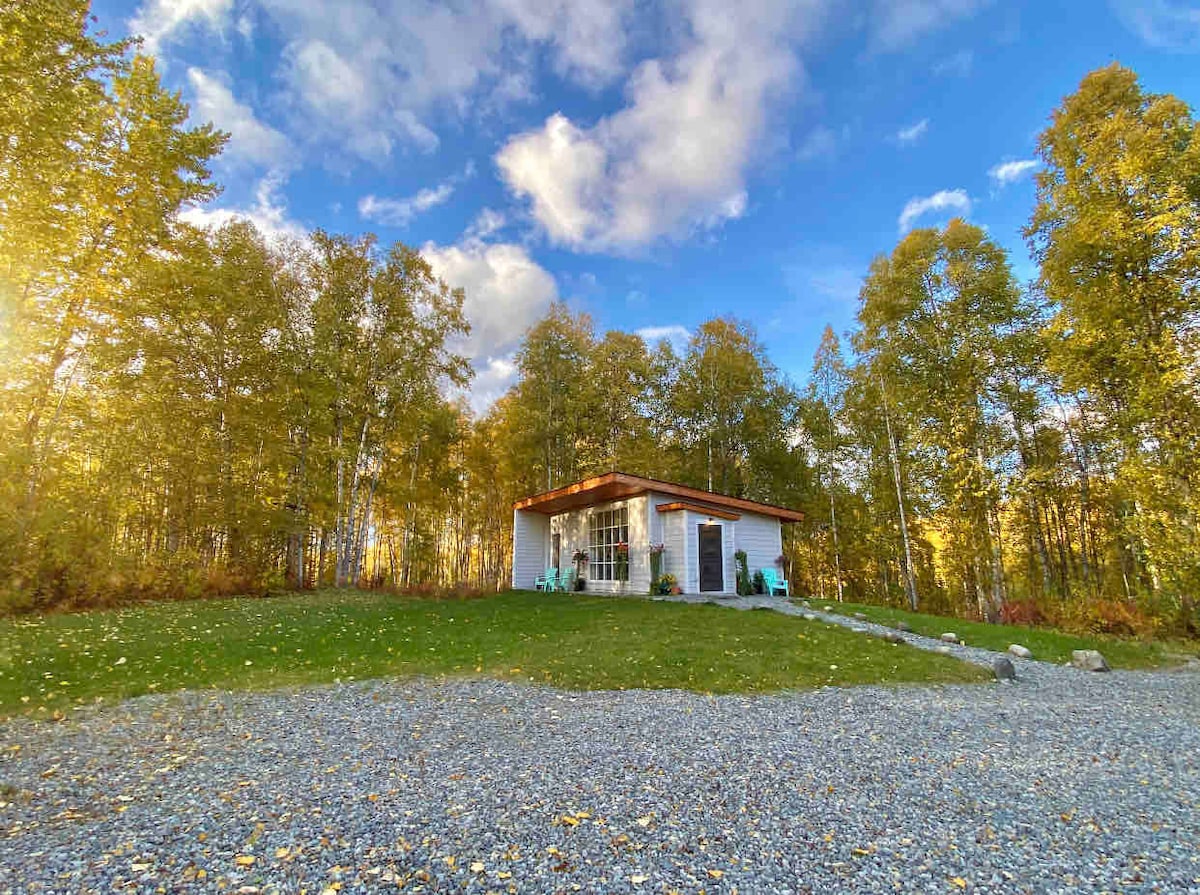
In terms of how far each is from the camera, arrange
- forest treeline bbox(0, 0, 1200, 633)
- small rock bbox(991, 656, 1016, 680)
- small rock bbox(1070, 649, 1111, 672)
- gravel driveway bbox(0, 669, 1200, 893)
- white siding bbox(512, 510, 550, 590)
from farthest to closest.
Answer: white siding bbox(512, 510, 550, 590) → forest treeline bbox(0, 0, 1200, 633) → small rock bbox(1070, 649, 1111, 672) → small rock bbox(991, 656, 1016, 680) → gravel driveway bbox(0, 669, 1200, 893)

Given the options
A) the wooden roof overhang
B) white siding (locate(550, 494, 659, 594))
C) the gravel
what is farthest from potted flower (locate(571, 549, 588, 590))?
the gravel

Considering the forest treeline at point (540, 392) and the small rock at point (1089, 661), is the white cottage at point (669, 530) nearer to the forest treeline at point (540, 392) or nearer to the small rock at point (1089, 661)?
the forest treeline at point (540, 392)

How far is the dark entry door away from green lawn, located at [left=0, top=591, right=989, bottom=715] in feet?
11.4

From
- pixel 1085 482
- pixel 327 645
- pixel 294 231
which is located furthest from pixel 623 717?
pixel 294 231

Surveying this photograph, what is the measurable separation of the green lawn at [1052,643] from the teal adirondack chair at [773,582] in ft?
11.8

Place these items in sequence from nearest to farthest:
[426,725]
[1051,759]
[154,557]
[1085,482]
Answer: [1051,759] → [426,725] → [154,557] → [1085,482]

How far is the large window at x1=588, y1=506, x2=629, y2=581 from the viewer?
546 inches

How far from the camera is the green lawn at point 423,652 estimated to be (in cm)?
505

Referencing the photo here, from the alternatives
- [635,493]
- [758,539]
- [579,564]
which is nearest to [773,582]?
[758,539]

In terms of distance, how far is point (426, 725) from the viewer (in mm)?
3898

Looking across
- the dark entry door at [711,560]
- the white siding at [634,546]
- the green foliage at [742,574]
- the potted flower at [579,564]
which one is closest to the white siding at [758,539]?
the green foliage at [742,574]

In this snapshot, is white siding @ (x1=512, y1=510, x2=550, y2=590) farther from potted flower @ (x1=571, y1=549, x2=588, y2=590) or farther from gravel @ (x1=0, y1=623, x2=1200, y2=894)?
gravel @ (x1=0, y1=623, x2=1200, y2=894)

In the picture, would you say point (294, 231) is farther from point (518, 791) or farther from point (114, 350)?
point (518, 791)

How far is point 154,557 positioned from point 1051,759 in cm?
1450
